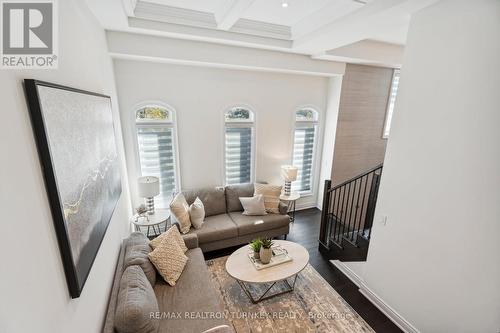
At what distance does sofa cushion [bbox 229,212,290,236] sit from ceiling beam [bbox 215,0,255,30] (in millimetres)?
2839

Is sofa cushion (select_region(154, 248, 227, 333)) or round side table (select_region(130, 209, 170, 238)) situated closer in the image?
sofa cushion (select_region(154, 248, 227, 333))

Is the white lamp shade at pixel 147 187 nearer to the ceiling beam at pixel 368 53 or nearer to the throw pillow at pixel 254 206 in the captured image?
the throw pillow at pixel 254 206

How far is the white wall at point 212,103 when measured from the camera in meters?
3.54

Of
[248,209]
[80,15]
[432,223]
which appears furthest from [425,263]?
[80,15]

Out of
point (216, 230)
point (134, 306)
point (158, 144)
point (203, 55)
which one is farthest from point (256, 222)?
point (203, 55)

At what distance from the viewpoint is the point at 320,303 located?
2.73m

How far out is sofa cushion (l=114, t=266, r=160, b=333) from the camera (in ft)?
5.42

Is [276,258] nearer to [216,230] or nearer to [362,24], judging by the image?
[216,230]

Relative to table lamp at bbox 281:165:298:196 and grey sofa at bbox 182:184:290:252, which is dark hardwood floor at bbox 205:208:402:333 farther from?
table lamp at bbox 281:165:298:196

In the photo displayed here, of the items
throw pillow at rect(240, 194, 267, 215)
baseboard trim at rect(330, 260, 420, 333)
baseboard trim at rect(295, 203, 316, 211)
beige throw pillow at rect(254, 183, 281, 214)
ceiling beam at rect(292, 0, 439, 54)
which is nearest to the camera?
ceiling beam at rect(292, 0, 439, 54)

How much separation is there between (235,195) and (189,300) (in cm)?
210

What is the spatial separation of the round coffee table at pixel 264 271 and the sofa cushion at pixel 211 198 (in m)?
1.15

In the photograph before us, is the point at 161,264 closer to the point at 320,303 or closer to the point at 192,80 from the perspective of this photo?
the point at 320,303

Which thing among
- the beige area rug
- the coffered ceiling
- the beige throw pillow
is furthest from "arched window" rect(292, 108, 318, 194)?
the beige area rug
